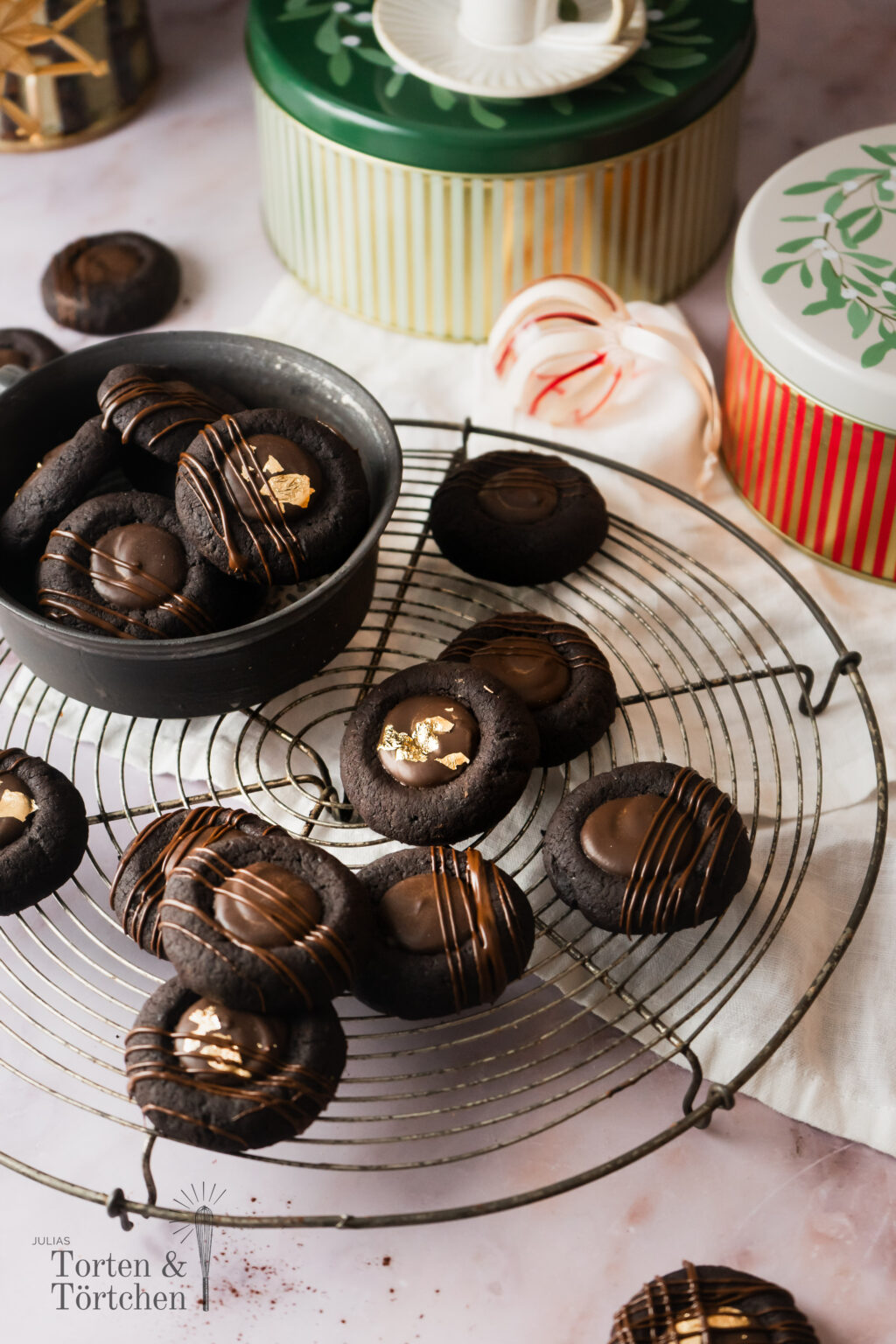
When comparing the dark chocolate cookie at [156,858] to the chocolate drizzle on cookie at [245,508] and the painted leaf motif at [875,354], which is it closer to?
the chocolate drizzle on cookie at [245,508]

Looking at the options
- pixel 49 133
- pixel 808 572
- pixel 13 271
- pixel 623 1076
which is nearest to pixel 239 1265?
pixel 623 1076

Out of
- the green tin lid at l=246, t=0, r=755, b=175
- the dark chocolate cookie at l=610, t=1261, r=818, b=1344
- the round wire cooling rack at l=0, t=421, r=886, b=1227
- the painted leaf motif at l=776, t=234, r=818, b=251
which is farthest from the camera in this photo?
the green tin lid at l=246, t=0, r=755, b=175

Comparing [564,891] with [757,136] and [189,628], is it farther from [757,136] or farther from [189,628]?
[757,136]

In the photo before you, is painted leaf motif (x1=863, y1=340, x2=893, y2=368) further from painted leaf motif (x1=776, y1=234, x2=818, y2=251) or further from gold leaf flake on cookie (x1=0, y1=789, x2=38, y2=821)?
gold leaf flake on cookie (x1=0, y1=789, x2=38, y2=821)

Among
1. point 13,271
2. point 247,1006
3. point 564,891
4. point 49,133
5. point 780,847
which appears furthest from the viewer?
point 49,133

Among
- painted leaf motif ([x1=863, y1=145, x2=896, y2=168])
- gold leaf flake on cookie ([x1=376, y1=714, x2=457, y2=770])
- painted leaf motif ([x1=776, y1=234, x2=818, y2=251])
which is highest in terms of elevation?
painted leaf motif ([x1=863, y1=145, x2=896, y2=168])

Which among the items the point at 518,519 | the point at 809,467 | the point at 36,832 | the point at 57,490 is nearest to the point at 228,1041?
the point at 36,832

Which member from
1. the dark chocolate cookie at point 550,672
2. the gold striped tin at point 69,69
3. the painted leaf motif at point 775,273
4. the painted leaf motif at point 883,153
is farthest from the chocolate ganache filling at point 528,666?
the gold striped tin at point 69,69

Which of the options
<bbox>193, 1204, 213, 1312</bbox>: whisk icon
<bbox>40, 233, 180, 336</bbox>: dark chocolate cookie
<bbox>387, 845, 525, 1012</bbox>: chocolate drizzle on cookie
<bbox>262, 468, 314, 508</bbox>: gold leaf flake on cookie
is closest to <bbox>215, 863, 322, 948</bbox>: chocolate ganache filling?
<bbox>387, 845, 525, 1012</bbox>: chocolate drizzle on cookie
